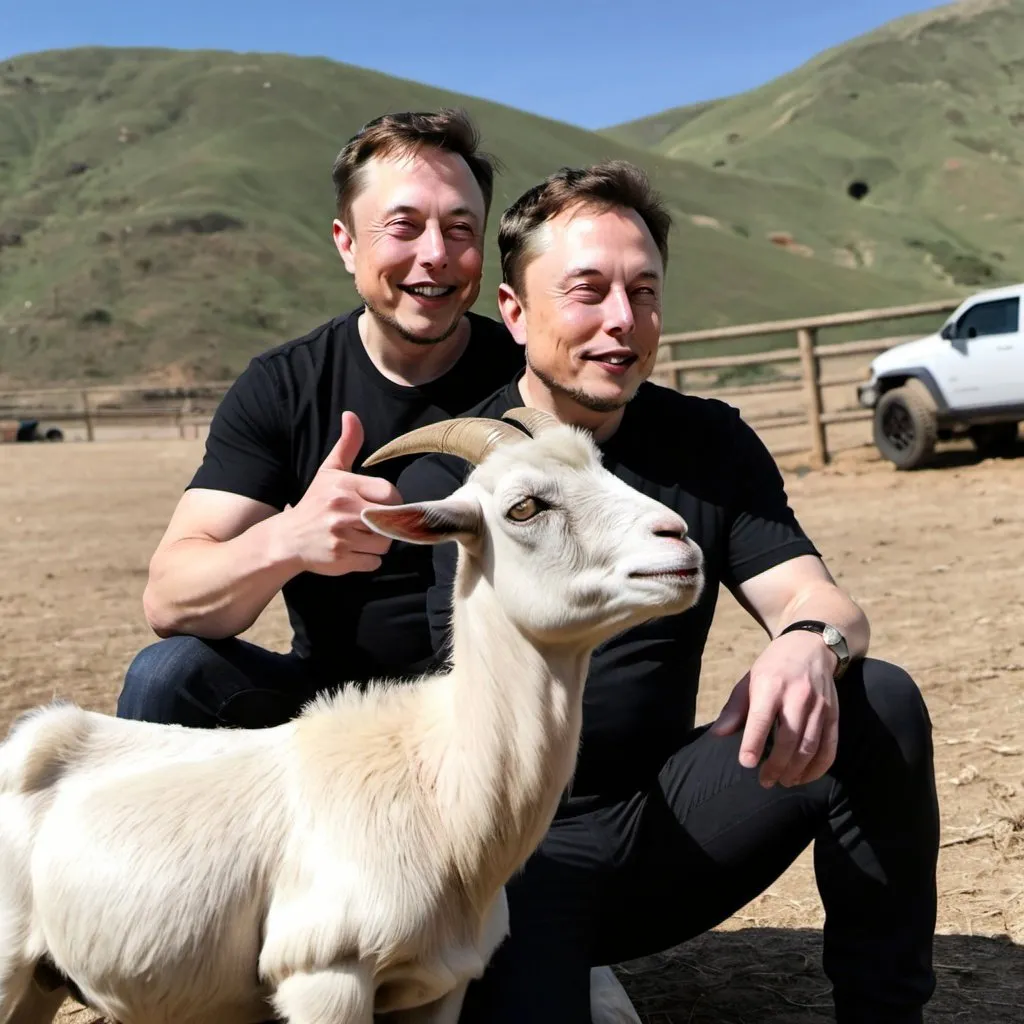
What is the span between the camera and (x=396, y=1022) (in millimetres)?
2736

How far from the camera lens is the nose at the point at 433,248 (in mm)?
3451

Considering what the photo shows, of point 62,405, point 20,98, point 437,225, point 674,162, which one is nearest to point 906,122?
point 674,162

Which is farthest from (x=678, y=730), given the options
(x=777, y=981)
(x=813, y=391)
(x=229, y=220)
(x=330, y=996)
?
(x=229, y=220)

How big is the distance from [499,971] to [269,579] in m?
1.06

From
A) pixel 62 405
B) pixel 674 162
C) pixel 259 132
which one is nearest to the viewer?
pixel 62 405

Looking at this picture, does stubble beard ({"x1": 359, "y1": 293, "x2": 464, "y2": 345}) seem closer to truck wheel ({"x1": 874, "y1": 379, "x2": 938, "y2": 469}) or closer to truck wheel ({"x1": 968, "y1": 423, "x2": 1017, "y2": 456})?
truck wheel ({"x1": 874, "y1": 379, "x2": 938, "y2": 469})

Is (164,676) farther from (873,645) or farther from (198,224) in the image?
(198,224)

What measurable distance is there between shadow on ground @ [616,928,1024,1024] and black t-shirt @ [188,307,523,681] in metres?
1.20

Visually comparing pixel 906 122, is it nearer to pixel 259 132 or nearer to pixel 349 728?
pixel 259 132

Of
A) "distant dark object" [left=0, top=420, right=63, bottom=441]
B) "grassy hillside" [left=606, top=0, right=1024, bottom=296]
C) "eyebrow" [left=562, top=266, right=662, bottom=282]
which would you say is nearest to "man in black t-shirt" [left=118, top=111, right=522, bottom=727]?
"eyebrow" [left=562, top=266, right=662, bottom=282]

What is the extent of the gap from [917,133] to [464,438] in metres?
143

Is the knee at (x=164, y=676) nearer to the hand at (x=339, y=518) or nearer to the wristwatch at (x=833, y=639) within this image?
the hand at (x=339, y=518)

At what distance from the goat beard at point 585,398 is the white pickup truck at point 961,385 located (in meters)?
11.1

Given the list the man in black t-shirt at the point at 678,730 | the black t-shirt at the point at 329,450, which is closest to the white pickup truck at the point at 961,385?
the black t-shirt at the point at 329,450
